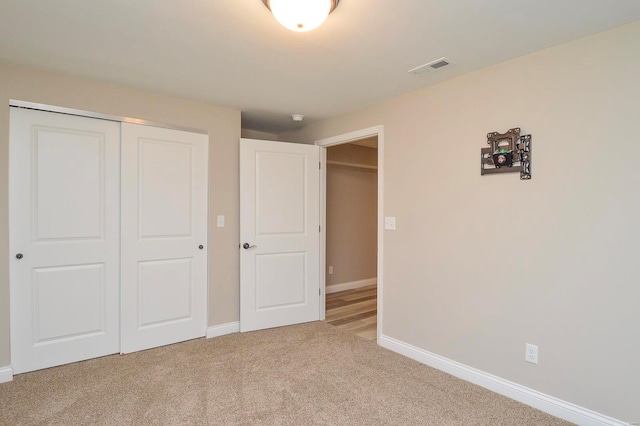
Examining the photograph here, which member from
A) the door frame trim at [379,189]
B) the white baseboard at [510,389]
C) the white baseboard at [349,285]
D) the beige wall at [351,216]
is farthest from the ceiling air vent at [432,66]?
the white baseboard at [349,285]

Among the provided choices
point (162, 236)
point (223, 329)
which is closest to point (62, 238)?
point (162, 236)

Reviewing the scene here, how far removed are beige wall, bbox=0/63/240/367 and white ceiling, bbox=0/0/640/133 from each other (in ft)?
0.50

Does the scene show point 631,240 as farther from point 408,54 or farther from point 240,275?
point 240,275

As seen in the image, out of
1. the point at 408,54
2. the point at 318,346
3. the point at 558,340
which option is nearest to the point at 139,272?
the point at 318,346

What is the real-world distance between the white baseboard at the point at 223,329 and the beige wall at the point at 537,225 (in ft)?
5.59

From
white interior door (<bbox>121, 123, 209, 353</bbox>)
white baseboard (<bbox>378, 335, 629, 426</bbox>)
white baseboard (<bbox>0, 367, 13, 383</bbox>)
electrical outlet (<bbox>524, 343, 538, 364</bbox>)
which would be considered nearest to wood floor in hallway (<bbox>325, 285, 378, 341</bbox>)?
white baseboard (<bbox>378, 335, 629, 426</bbox>)

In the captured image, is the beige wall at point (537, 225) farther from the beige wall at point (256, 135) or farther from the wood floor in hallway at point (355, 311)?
the beige wall at point (256, 135)

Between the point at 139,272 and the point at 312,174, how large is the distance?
2041mm

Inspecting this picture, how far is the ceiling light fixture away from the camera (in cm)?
149

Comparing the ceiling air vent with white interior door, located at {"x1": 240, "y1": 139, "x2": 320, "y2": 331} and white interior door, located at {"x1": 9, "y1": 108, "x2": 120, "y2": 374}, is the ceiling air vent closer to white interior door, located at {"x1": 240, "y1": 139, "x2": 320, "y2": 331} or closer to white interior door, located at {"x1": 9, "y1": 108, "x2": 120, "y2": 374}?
white interior door, located at {"x1": 240, "y1": 139, "x2": 320, "y2": 331}

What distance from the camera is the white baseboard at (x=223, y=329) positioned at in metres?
3.37

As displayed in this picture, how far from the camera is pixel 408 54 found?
87.5 inches

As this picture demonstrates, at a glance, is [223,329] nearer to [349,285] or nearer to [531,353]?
[349,285]

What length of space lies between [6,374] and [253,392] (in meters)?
1.84
